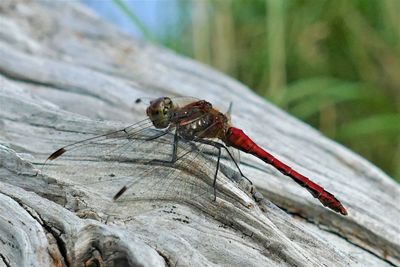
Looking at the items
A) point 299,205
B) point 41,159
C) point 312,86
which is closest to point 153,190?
point 41,159

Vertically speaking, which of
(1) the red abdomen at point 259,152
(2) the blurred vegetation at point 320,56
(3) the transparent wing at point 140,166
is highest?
(2) the blurred vegetation at point 320,56

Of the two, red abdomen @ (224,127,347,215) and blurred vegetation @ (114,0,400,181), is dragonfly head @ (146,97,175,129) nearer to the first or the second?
red abdomen @ (224,127,347,215)

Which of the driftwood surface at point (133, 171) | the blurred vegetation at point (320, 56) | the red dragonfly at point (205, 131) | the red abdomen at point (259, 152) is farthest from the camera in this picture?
the blurred vegetation at point (320, 56)

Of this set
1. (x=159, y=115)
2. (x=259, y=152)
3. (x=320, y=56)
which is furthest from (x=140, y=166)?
(x=320, y=56)

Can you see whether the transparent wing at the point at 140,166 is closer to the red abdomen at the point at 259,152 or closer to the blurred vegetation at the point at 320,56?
Result: the red abdomen at the point at 259,152

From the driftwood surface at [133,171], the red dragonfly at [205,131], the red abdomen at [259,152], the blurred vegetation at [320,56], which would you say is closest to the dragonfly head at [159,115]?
the red dragonfly at [205,131]

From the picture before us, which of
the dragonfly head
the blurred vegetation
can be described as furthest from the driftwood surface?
the blurred vegetation
